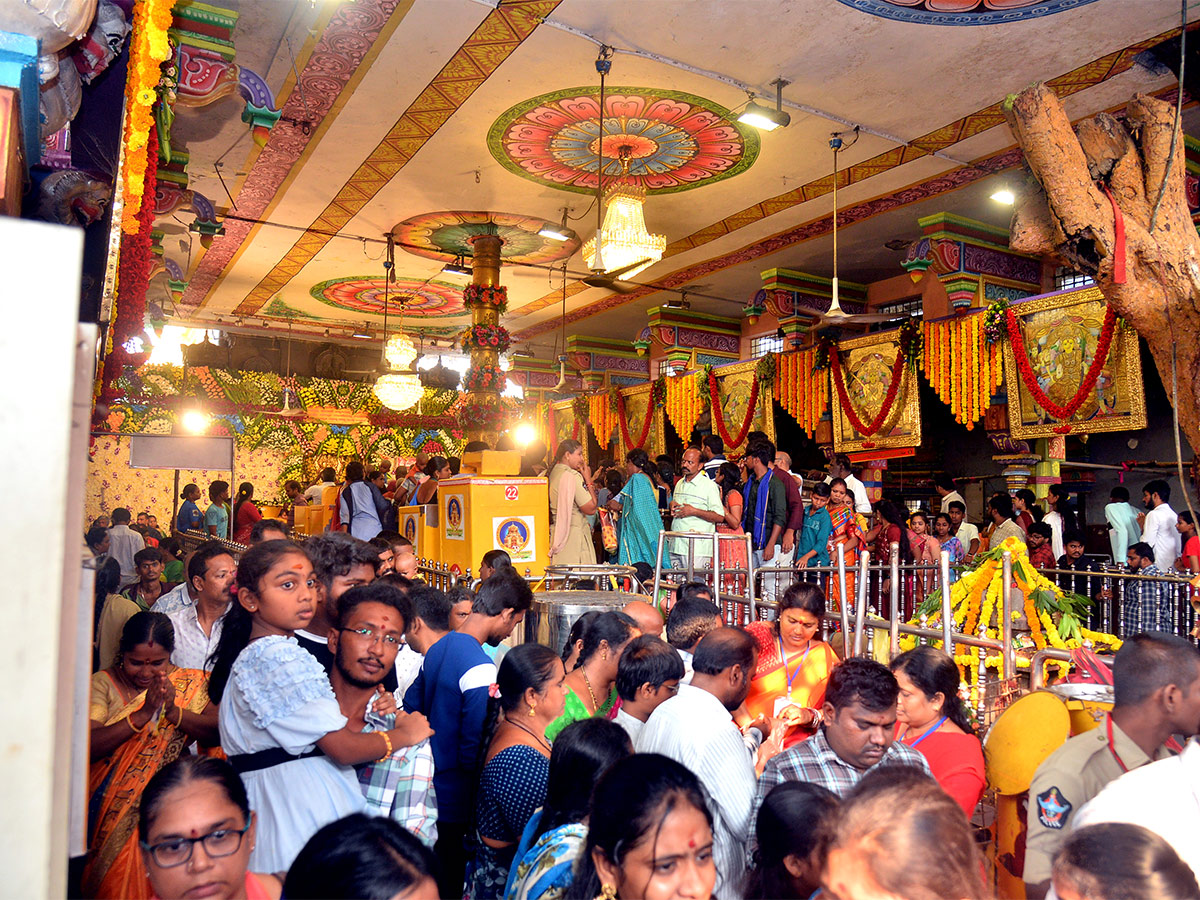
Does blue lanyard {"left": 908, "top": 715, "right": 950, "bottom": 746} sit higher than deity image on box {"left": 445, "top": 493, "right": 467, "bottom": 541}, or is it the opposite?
deity image on box {"left": 445, "top": 493, "right": 467, "bottom": 541}

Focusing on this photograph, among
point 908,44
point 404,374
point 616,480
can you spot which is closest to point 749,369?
point 616,480

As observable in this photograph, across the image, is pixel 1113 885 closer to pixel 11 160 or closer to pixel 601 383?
pixel 11 160

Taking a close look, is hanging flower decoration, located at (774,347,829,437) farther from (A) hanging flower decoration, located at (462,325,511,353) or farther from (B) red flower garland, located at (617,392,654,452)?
(A) hanging flower decoration, located at (462,325,511,353)

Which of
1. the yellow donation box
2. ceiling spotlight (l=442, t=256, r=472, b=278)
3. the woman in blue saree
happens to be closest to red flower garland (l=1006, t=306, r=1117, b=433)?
the woman in blue saree

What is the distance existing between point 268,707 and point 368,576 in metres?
1.05

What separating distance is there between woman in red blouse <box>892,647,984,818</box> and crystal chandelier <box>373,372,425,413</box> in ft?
31.6

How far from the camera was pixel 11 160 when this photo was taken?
1408 millimetres

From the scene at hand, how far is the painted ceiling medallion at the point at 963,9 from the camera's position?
5.08 metres

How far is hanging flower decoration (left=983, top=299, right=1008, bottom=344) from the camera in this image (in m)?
8.23

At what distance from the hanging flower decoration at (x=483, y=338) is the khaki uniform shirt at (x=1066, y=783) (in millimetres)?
7829

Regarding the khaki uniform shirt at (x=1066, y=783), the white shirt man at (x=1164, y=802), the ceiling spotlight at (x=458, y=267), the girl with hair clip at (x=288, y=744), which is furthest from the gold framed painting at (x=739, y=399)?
the girl with hair clip at (x=288, y=744)

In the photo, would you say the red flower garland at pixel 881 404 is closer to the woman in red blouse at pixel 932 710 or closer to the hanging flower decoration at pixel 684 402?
the hanging flower decoration at pixel 684 402

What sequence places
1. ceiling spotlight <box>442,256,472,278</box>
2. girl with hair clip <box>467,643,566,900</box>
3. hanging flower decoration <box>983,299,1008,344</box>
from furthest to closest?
ceiling spotlight <box>442,256,472,278</box>
hanging flower decoration <box>983,299,1008,344</box>
girl with hair clip <box>467,643,566,900</box>

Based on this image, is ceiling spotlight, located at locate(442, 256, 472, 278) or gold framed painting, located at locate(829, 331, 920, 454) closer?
gold framed painting, located at locate(829, 331, 920, 454)
